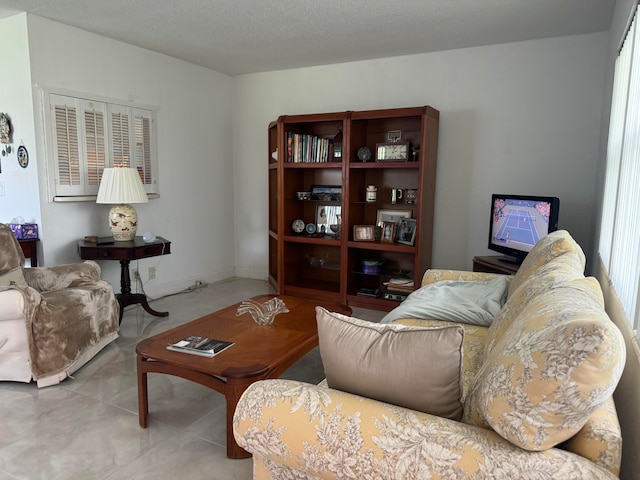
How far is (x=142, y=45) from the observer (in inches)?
161

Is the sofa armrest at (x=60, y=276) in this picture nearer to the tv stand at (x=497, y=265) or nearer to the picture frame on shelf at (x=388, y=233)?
the picture frame on shelf at (x=388, y=233)

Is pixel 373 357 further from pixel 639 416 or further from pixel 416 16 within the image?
pixel 416 16

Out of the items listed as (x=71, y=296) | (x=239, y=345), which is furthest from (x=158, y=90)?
(x=239, y=345)

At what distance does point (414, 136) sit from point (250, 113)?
81.5 inches

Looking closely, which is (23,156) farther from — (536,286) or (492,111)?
(492,111)

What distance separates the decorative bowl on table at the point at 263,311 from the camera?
2.48 metres

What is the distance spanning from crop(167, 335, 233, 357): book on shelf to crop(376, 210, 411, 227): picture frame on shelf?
97.9 inches

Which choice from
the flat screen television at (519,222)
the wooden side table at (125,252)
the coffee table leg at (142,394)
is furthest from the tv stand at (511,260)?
the wooden side table at (125,252)

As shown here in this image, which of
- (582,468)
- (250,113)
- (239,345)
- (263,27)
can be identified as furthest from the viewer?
(250,113)

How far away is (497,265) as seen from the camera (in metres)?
3.33

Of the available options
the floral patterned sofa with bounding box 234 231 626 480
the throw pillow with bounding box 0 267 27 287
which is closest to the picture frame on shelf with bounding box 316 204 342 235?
the throw pillow with bounding box 0 267 27 287

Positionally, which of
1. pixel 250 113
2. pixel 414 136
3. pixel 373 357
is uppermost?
pixel 250 113

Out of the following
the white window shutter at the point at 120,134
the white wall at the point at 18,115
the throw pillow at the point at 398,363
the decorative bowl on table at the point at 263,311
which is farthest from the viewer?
the white window shutter at the point at 120,134

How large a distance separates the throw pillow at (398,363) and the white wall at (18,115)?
10.7ft
